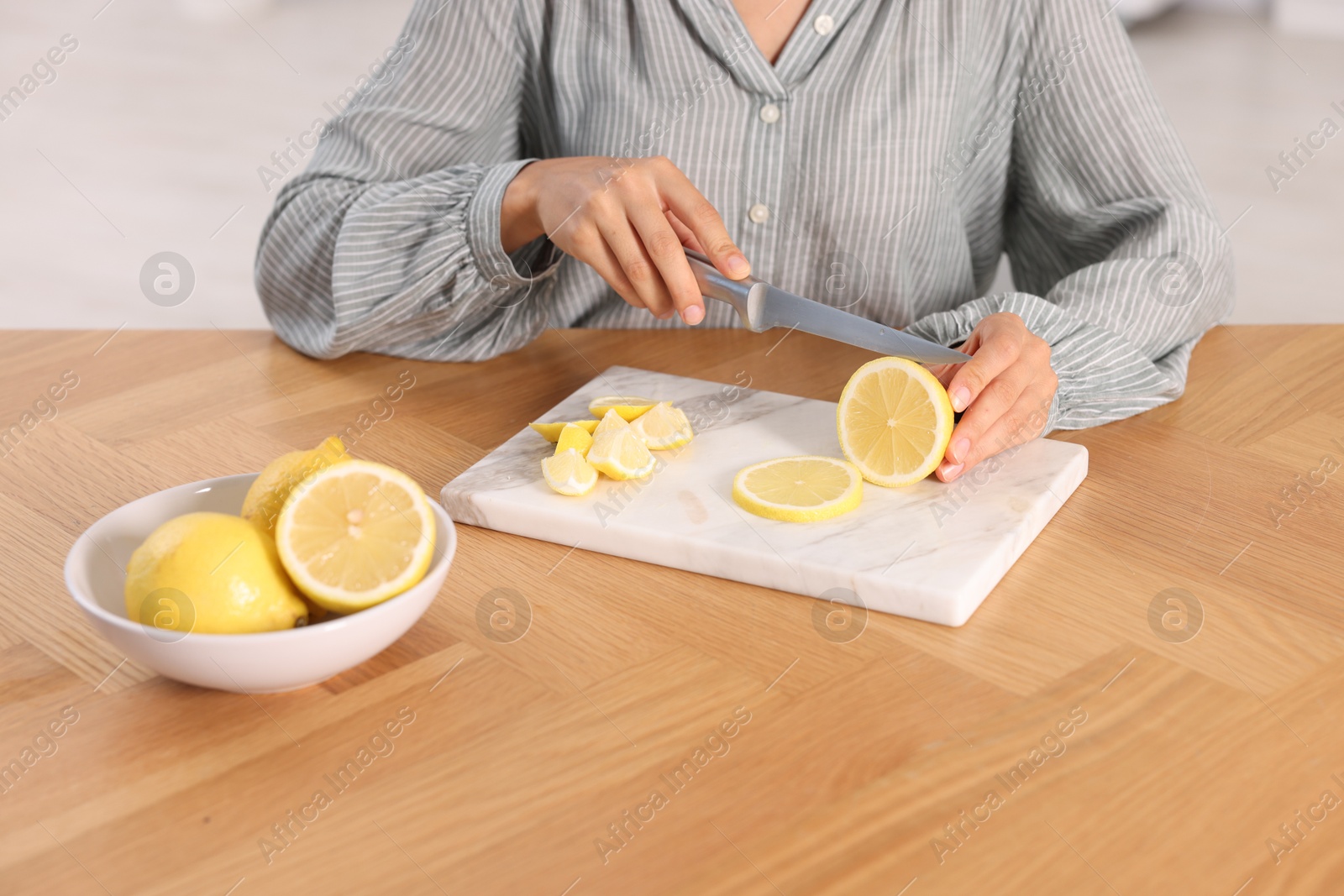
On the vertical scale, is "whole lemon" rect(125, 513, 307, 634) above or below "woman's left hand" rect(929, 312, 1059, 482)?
above

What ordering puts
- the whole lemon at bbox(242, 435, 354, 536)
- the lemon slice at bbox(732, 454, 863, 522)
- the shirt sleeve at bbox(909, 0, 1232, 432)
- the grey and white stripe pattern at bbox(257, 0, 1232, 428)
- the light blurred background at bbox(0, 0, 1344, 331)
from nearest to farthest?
1. the whole lemon at bbox(242, 435, 354, 536)
2. the lemon slice at bbox(732, 454, 863, 522)
3. the shirt sleeve at bbox(909, 0, 1232, 432)
4. the grey and white stripe pattern at bbox(257, 0, 1232, 428)
5. the light blurred background at bbox(0, 0, 1344, 331)

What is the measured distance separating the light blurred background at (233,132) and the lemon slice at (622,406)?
3.69ft

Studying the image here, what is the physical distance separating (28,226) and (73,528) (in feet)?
12.4

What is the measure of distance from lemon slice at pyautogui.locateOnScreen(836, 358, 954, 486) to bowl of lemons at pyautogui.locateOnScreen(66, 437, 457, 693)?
1.21 feet

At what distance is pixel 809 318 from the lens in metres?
1.00

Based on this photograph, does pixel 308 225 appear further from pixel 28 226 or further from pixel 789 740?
pixel 28 226

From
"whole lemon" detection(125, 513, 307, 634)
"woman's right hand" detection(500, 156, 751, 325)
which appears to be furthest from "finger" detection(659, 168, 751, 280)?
"whole lemon" detection(125, 513, 307, 634)

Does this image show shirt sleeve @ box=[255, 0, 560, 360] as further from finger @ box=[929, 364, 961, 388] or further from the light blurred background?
the light blurred background

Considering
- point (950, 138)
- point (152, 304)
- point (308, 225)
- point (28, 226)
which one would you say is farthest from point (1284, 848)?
point (28, 226)

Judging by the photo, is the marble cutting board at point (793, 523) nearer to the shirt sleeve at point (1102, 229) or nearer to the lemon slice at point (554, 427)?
the lemon slice at point (554, 427)

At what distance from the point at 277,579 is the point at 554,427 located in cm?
36

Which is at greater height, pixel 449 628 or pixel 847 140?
pixel 847 140

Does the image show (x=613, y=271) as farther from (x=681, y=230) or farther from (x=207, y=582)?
(x=207, y=582)

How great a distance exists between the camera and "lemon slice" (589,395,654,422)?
100cm
